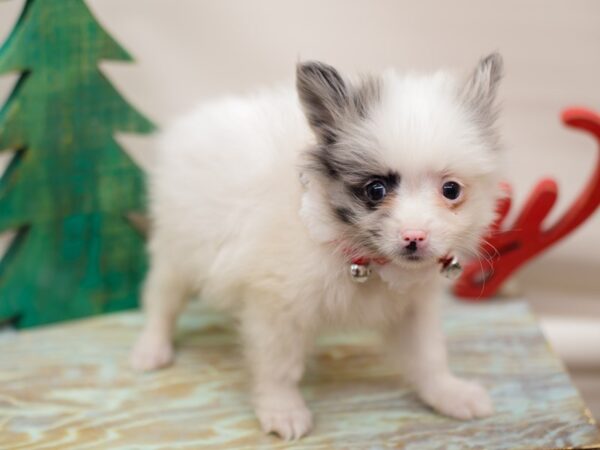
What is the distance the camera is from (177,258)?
163cm

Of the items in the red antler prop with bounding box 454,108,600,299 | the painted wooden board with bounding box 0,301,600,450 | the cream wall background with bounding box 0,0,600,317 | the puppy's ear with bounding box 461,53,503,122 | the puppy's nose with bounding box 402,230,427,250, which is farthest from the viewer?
the cream wall background with bounding box 0,0,600,317

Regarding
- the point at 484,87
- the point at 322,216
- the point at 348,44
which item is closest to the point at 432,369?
the point at 322,216

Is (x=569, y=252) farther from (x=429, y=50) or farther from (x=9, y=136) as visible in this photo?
(x=9, y=136)

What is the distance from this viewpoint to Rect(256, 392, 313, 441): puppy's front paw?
4.70 feet

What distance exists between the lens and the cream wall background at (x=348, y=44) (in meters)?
2.01

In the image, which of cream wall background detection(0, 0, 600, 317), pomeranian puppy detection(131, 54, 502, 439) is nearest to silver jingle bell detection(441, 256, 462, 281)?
pomeranian puppy detection(131, 54, 502, 439)

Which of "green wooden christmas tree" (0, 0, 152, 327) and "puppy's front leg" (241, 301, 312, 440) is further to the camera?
"green wooden christmas tree" (0, 0, 152, 327)

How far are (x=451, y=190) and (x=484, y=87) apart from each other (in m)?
0.21

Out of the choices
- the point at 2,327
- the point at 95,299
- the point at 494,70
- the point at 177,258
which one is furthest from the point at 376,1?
the point at 2,327

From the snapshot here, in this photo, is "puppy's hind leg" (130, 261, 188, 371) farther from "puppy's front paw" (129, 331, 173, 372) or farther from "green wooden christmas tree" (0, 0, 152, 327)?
"green wooden christmas tree" (0, 0, 152, 327)

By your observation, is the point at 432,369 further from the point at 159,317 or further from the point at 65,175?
the point at 65,175

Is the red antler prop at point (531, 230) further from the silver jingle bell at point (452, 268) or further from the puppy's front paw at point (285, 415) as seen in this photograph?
the puppy's front paw at point (285, 415)

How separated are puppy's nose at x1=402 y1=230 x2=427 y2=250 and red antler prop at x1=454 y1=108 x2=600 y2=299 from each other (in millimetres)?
619

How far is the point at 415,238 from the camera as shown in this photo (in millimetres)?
1158
